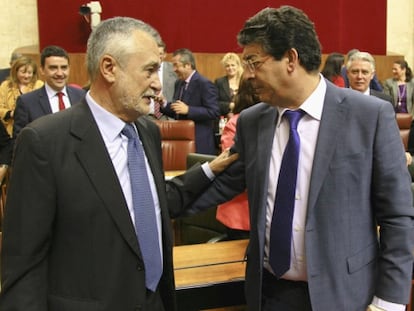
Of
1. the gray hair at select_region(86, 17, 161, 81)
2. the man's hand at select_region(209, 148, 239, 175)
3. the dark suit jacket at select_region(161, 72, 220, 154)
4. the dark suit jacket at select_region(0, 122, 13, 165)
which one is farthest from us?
the dark suit jacket at select_region(161, 72, 220, 154)

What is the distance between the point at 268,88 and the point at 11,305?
0.90 meters

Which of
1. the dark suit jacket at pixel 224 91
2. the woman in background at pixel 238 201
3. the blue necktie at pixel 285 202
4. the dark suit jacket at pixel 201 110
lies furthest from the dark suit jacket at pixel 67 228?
the dark suit jacket at pixel 224 91

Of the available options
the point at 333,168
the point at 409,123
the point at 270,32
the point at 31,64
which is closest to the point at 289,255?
the point at 333,168

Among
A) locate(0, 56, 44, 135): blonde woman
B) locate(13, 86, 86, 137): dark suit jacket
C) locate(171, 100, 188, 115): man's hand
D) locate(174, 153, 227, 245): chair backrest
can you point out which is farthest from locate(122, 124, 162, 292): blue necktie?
locate(0, 56, 44, 135): blonde woman

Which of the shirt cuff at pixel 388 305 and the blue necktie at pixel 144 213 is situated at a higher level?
the blue necktie at pixel 144 213

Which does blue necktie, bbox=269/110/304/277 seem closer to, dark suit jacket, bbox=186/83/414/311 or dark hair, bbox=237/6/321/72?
dark suit jacket, bbox=186/83/414/311

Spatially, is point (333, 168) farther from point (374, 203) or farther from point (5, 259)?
point (5, 259)

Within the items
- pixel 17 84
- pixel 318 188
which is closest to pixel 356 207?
pixel 318 188

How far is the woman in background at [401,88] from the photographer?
7.80 metres

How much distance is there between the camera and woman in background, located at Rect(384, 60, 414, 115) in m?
7.80

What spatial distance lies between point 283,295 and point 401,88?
6.90 metres

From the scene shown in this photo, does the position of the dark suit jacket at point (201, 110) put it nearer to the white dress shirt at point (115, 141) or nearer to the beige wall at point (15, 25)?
the white dress shirt at point (115, 141)

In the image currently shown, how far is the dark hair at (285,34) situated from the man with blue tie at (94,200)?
0.30 meters

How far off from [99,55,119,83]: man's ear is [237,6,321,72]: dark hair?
41cm
